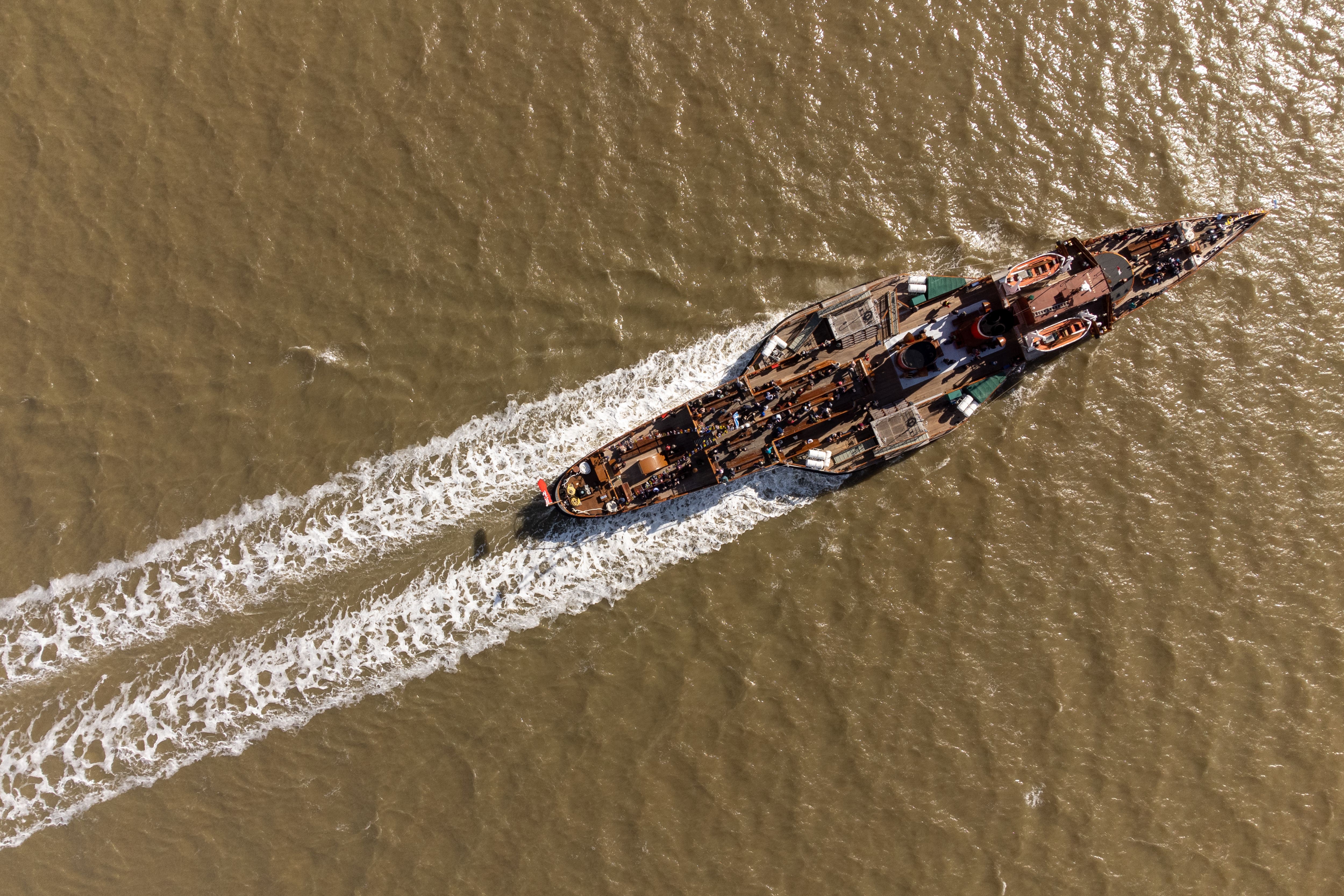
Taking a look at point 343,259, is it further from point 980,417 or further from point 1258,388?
point 1258,388

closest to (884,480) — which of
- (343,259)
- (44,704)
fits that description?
(343,259)

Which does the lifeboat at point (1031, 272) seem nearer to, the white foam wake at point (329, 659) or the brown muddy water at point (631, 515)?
the brown muddy water at point (631, 515)

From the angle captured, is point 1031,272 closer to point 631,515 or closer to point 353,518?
point 631,515

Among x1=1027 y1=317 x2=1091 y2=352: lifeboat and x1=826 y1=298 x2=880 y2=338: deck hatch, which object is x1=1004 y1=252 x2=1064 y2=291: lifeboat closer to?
x1=1027 y1=317 x2=1091 y2=352: lifeboat

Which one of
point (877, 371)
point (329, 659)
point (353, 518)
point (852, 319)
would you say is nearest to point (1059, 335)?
point (877, 371)

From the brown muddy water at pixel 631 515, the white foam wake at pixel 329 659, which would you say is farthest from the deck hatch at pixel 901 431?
the white foam wake at pixel 329 659
